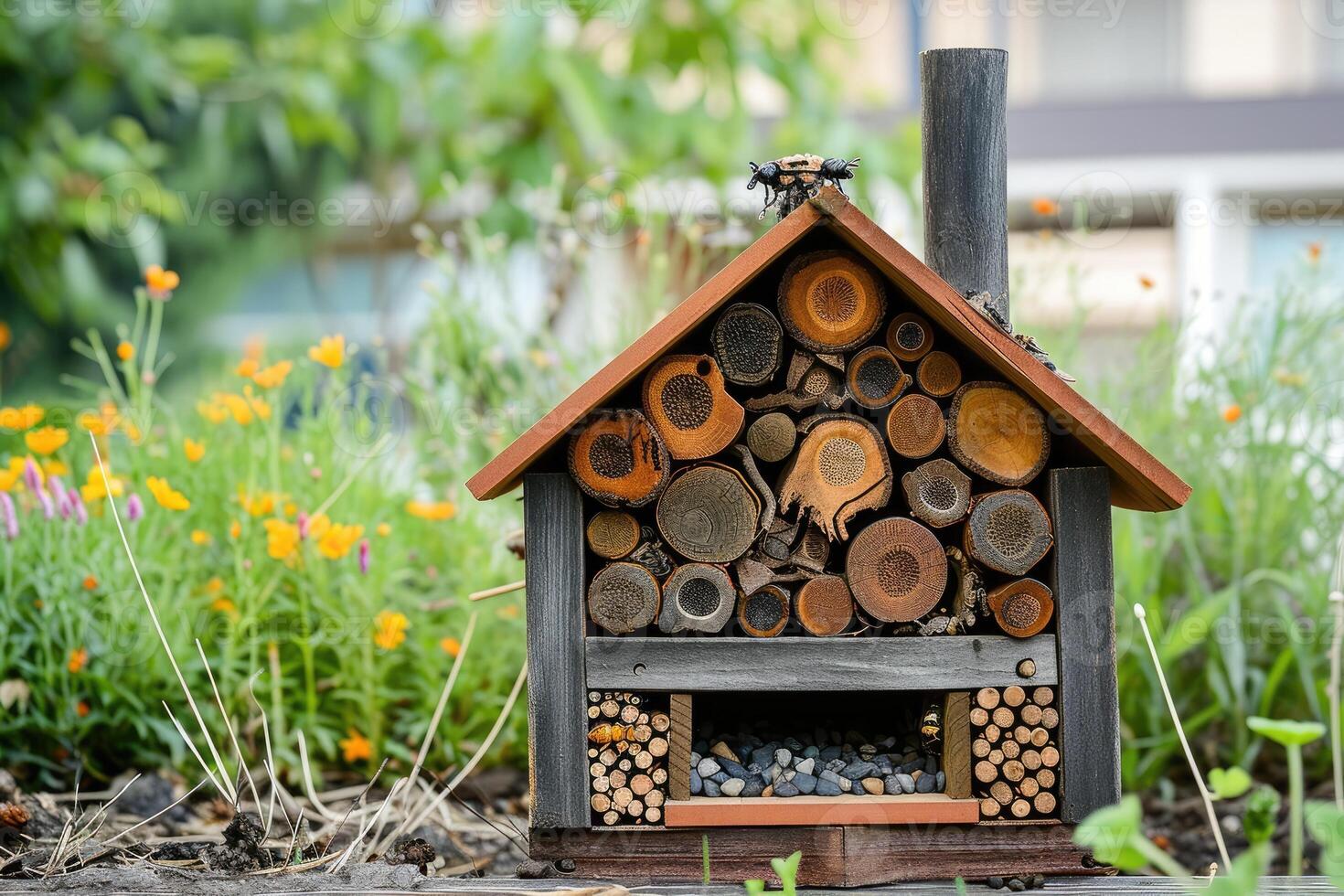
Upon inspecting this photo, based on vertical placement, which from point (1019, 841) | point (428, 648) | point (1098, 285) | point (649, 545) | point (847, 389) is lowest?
point (1019, 841)

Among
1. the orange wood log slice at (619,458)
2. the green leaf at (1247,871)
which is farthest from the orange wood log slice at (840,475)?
the green leaf at (1247,871)

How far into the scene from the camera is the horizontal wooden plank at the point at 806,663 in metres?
1.94

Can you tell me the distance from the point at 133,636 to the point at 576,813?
1308 millimetres

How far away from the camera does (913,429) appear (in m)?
1.95

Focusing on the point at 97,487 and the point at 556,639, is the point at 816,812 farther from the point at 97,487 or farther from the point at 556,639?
the point at 97,487

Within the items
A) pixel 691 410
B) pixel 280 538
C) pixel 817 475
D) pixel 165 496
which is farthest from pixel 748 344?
pixel 165 496

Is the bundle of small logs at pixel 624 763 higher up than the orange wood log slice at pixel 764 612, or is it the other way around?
the orange wood log slice at pixel 764 612

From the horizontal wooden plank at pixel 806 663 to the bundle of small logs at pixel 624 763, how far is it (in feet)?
0.19

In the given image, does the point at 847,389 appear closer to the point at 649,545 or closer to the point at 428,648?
the point at 649,545

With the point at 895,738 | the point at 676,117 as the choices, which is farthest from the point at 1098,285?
the point at 895,738

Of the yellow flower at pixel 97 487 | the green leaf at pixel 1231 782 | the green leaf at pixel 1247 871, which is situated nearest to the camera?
the green leaf at pixel 1247 871

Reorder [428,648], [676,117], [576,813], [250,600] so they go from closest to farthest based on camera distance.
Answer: [576,813] < [250,600] < [428,648] < [676,117]

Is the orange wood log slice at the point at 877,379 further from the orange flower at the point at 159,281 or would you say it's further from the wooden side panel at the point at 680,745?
the orange flower at the point at 159,281

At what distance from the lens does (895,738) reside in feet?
7.20
